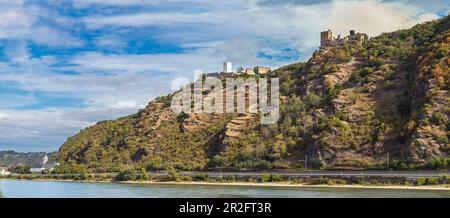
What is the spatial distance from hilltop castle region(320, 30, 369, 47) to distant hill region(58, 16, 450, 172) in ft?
14.8

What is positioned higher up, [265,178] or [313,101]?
[313,101]

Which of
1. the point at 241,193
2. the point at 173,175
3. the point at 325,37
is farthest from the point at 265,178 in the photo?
the point at 325,37

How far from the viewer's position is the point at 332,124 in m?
87.2

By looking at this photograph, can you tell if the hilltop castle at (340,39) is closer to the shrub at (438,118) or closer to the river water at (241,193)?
the shrub at (438,118)

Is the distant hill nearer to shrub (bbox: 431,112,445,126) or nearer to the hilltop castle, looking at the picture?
shrub (bbox: 431,112,445,126)

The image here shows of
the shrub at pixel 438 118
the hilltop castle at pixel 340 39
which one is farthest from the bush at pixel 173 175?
the hilltop castle at pixel 340 39

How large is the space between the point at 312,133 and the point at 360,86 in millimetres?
16368

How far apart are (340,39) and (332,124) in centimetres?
4811

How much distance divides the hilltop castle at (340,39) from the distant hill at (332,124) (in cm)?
450

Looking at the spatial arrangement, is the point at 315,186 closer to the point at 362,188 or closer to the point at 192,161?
the point at 362,188

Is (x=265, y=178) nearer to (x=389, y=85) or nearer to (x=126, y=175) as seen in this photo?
(x=389, y=85)

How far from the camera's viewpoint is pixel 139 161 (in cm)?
11462

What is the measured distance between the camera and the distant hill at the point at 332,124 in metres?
79.2

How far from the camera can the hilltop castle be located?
129 meters
